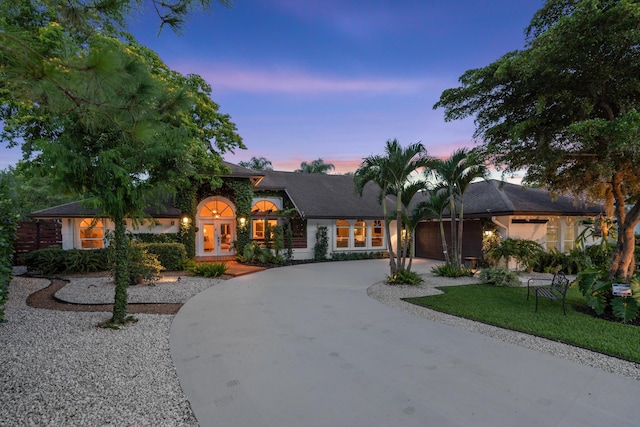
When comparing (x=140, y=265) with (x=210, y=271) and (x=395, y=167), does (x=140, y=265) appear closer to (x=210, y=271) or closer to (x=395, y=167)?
(x=210, y=271)

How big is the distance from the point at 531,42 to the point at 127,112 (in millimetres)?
7965

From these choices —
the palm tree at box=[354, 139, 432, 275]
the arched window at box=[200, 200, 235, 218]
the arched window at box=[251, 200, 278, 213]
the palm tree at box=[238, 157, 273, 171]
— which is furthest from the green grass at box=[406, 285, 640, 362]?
the palm tree at box=[238, 157, 273, 171]

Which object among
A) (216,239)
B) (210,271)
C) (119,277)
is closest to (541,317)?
(119,277)

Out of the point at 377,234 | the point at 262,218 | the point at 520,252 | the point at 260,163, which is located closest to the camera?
the point at 520,252

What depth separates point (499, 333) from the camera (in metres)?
5.54

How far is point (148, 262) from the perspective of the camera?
952 cm

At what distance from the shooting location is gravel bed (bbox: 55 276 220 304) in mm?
7855

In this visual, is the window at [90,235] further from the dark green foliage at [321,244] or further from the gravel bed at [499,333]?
the gravel bed at [499,333]

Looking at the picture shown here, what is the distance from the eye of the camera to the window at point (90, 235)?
13984 mm

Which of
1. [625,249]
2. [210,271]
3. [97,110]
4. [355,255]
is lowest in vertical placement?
[355,255]

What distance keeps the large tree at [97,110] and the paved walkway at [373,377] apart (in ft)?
8.73

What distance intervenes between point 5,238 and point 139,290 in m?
3.98

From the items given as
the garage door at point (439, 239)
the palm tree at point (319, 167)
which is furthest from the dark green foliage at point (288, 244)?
the palm tree at point (319, 167)

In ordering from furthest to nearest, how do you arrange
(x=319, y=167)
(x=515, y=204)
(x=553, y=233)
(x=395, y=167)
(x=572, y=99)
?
(x=319, y=167) → (x=553, y=233) → (x=515, y=204) → (x=395, y=167) → (x=572, y=99)
